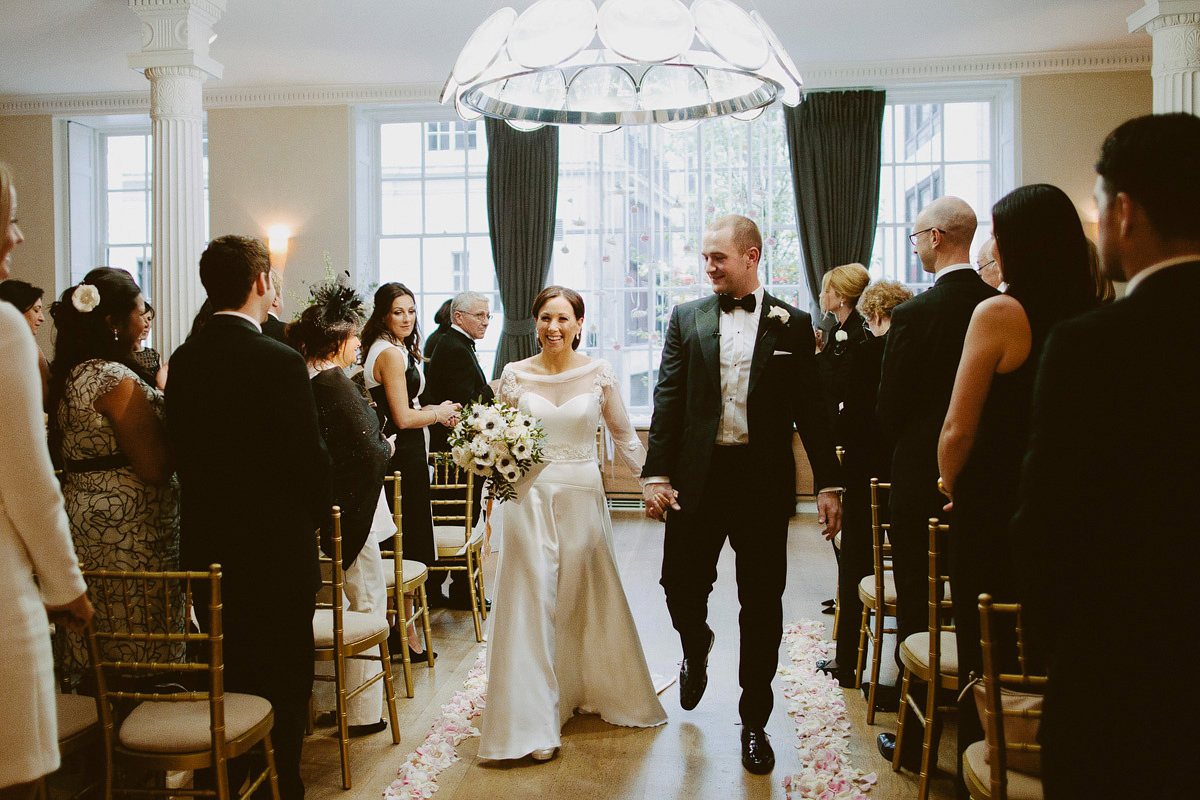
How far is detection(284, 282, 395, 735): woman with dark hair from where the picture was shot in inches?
141

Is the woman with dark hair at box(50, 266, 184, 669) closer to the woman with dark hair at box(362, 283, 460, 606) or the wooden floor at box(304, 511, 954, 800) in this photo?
the wooden floor at box(304, 511, 954, 800)

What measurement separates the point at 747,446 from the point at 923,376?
68 centimetres

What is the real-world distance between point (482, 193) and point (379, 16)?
8.74 feet

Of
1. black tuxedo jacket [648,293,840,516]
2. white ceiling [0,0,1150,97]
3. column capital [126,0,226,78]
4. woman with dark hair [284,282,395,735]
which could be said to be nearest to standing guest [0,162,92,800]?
woman with dark hair [284,282,395,735]

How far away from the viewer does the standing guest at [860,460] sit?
162 inches

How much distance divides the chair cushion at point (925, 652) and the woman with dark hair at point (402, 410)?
8.46ft

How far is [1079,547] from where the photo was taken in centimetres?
139

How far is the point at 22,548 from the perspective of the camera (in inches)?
71.8

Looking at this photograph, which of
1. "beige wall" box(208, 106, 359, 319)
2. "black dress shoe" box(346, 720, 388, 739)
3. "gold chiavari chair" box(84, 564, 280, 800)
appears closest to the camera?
"gold chiavari chair" box(84, 564, 280, 800)

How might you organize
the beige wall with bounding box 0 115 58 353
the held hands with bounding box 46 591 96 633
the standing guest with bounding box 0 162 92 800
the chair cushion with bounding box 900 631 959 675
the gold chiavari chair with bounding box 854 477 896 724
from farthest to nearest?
the beige wall with bounding box 0 115 58 353 → the gold chiavari chair with bounding box 854 477 896 724 → the chair cushion with bounding box 900 631 959 675 → the held hands with bounding box 46 591 96 633 → the standing guest with bounding box 0 162 92 800

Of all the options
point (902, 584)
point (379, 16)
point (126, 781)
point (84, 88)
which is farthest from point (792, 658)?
point (84, 88)

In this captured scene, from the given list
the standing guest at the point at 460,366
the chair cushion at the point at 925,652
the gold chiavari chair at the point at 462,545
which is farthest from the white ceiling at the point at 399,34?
Result: the chair cushion at the point at 925,652

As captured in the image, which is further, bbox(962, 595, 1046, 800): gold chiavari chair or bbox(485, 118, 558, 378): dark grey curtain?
bbox(485, 118, 558, 378): dark grey curtain

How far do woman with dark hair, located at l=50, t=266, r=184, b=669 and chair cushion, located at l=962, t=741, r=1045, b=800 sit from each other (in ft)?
7.30
